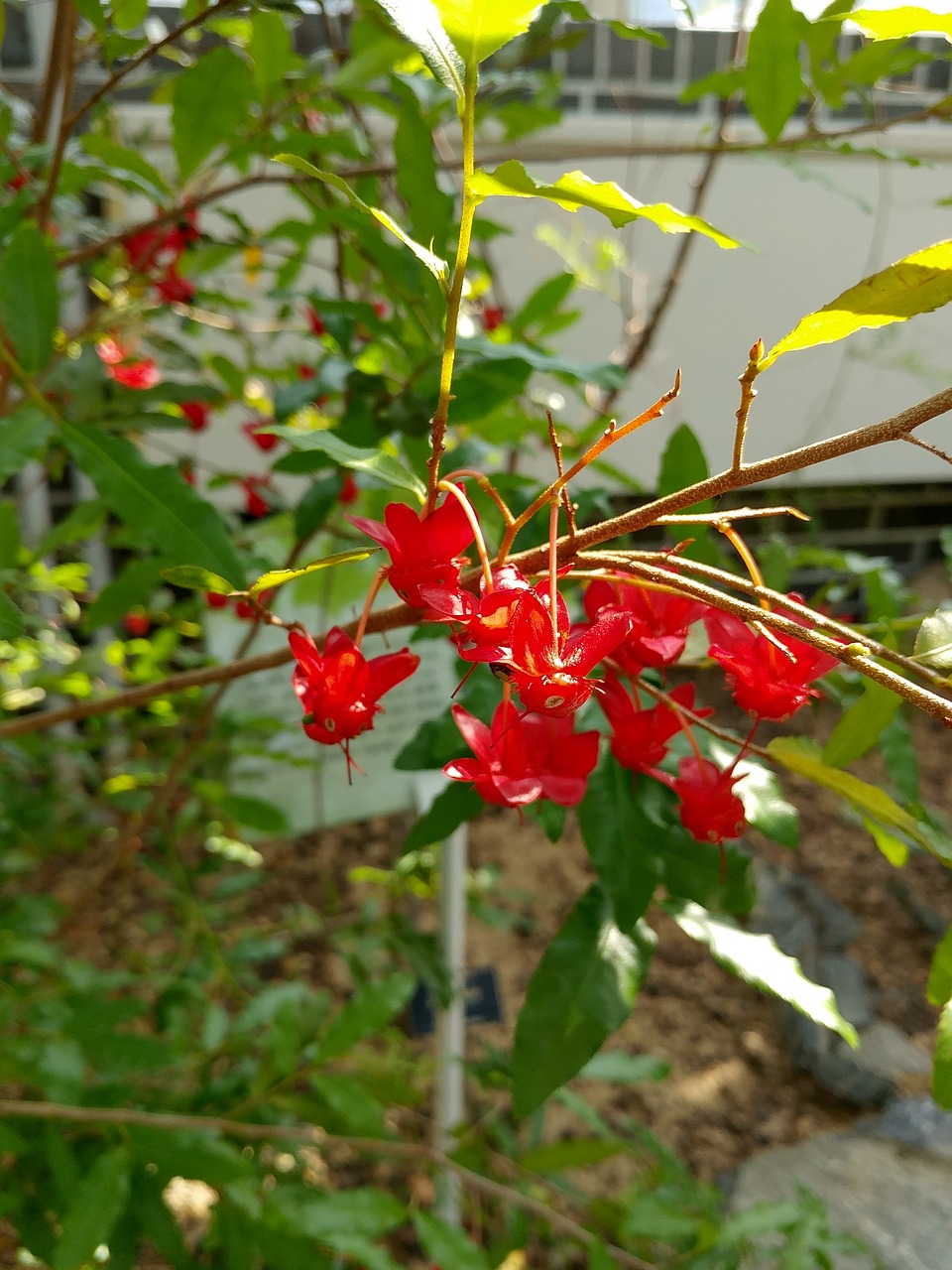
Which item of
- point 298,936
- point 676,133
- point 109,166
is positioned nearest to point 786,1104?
point 298,936

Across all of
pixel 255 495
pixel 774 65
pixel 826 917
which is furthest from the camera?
pixel 826 917

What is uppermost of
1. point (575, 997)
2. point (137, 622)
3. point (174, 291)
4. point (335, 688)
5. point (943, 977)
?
point (174, 291)

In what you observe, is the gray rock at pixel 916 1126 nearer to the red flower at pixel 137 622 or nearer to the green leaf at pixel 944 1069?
the green leaf at pixel 944 1069

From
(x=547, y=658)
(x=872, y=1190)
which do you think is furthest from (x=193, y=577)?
(x=872, y=1190)

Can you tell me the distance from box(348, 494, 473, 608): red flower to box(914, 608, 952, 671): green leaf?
20cm

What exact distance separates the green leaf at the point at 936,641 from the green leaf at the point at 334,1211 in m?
0.71

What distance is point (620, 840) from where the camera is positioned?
54 cm

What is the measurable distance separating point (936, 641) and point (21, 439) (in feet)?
1.67

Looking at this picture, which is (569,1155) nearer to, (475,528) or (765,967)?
(765,967)

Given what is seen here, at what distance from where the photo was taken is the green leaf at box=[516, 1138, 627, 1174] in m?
1.02

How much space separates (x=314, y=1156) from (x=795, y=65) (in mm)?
1419

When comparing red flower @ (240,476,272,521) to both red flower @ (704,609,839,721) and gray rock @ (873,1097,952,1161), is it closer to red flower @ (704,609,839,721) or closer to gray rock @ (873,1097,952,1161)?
red flower @ (704,609,839,721)

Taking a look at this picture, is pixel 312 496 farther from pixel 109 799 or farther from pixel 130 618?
pixel 130 618

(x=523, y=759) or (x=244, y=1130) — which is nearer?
(x=523, y=759)
